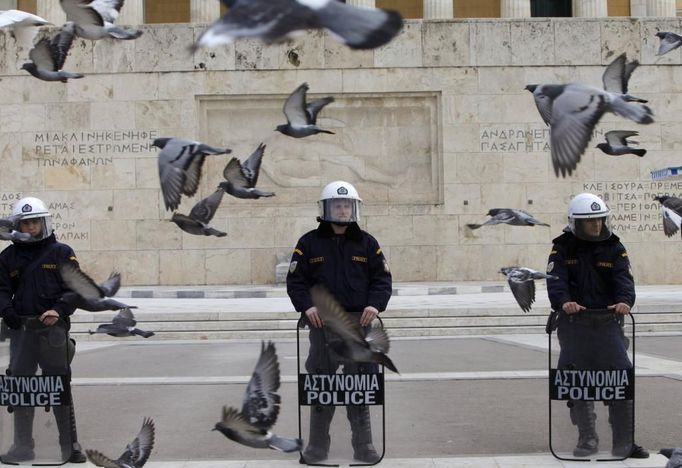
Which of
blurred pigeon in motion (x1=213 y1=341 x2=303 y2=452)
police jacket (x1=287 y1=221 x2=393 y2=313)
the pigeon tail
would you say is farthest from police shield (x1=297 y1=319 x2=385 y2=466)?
blurred pigeon in motion (x1=213 y1=341 x2=303 y2=452)

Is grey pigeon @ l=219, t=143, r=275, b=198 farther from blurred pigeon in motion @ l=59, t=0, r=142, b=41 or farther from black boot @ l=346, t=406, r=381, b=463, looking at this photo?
black boot @ l=346, t=406, r=381, b=463

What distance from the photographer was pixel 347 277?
7.95 meters

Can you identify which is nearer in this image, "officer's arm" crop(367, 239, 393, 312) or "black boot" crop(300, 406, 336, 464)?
"officer's arm" crop(367, 239, 393, 312)

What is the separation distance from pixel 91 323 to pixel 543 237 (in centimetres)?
1217

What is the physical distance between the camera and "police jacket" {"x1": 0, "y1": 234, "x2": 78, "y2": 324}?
8.26 m

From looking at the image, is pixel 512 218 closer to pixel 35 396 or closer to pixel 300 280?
pixel 300 280

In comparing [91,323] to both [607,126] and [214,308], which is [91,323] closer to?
[214,308]

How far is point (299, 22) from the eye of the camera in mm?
3252

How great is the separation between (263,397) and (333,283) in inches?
61.5

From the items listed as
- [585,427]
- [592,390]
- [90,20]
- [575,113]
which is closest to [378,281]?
[592,390]

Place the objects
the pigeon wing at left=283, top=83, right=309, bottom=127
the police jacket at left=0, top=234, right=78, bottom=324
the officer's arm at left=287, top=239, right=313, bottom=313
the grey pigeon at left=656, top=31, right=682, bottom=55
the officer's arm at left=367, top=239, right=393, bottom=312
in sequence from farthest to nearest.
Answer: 1. the police jacket at left=0, top=234, right=78, bottom=324
2. the officer's arm at left=287, top=239, right=313, bottom=313
3. the officer's arm at left=367, top=239, right=393, bottom=312
4. the grey pigeon at left=656, top=31, right=682, bottom=55
5. the pigeon wing at left=283, top=83, right=309, bottom=127

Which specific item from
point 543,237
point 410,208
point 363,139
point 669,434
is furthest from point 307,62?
point 669,434

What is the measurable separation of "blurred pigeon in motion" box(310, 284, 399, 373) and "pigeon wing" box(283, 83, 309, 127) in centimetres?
92

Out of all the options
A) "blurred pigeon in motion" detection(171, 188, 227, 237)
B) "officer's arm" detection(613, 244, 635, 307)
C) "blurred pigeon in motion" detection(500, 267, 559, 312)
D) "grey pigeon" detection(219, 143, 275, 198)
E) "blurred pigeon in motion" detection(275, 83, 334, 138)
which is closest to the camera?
"blurred pigeon in motion" detection(275, 83, 334, 138)
